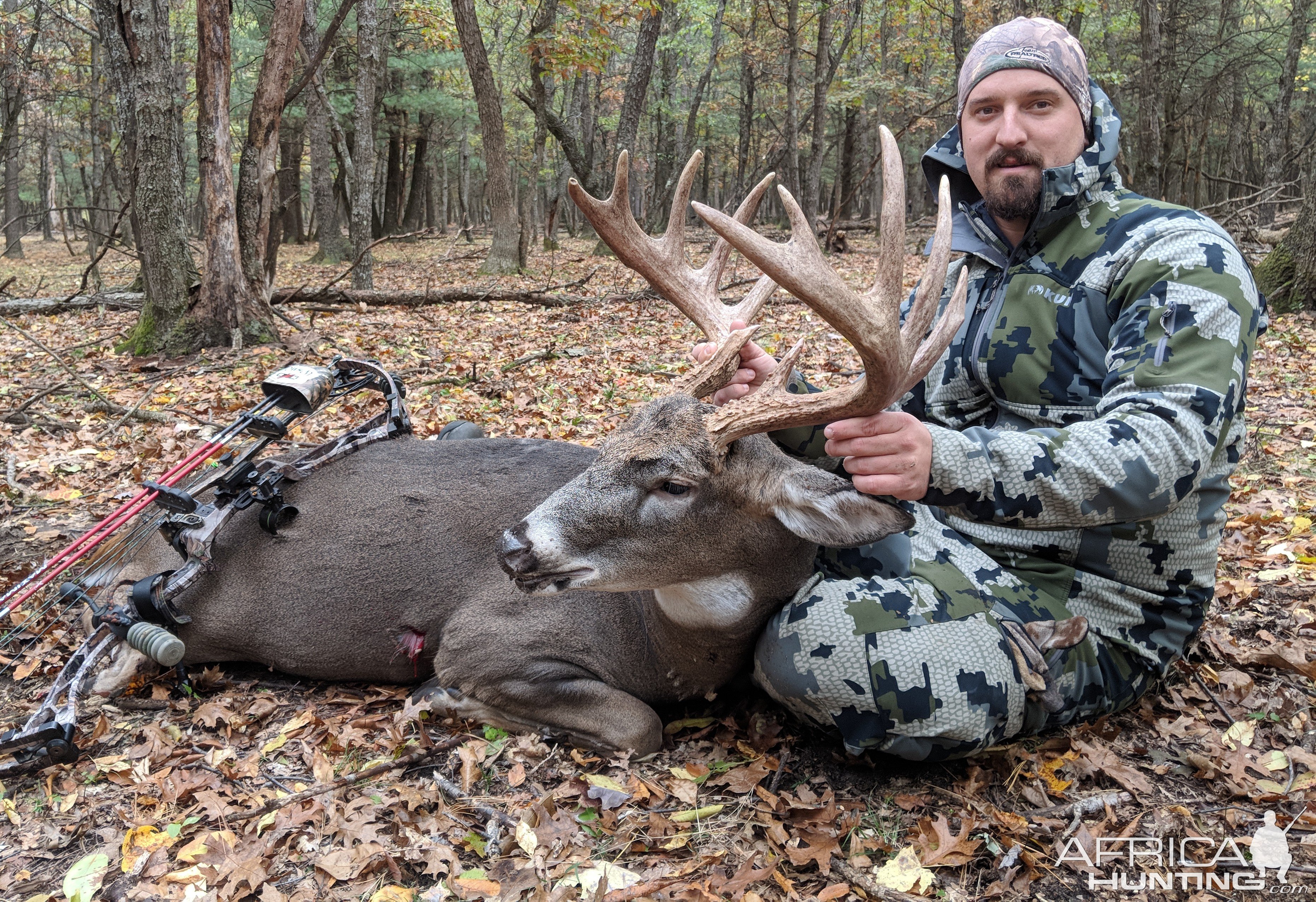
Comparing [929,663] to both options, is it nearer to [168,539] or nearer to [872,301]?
[872,301]

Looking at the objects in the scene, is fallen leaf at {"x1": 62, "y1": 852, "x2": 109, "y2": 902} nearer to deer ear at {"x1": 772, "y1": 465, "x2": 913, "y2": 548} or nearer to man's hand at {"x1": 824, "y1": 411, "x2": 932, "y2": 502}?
deer ear at {"x1": 772, "y1": 465, "x2": 913, "y2": 548}

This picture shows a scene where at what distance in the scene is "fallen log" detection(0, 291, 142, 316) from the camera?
11250 millimetres

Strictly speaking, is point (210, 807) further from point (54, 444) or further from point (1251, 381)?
point (1251, 381)

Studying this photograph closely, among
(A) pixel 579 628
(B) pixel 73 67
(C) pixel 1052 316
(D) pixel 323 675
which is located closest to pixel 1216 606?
(C) pixel 1052 316

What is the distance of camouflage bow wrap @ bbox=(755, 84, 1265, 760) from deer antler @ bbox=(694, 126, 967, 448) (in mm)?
226

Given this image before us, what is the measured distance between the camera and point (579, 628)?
3.69 m

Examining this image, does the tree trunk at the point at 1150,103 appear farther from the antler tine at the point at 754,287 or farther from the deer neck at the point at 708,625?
the deer neck at the point at 708,625

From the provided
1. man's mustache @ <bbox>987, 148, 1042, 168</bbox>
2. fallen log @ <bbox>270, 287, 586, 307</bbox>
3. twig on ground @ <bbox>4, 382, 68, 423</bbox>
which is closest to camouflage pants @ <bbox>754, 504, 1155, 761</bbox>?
man's mustache @ <bbox>987, 148, 1042, 168</bbox>

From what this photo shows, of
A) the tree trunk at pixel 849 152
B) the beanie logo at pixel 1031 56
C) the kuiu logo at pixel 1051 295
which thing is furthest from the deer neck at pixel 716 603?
the tree trunk at pixel 849 152

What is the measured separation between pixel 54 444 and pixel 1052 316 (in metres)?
6.80

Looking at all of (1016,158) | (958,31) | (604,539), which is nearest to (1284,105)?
(958,31)

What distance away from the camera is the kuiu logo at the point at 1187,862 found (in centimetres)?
256

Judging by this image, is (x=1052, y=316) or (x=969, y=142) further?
(x=969, y=142)

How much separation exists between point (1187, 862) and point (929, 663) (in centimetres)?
91
